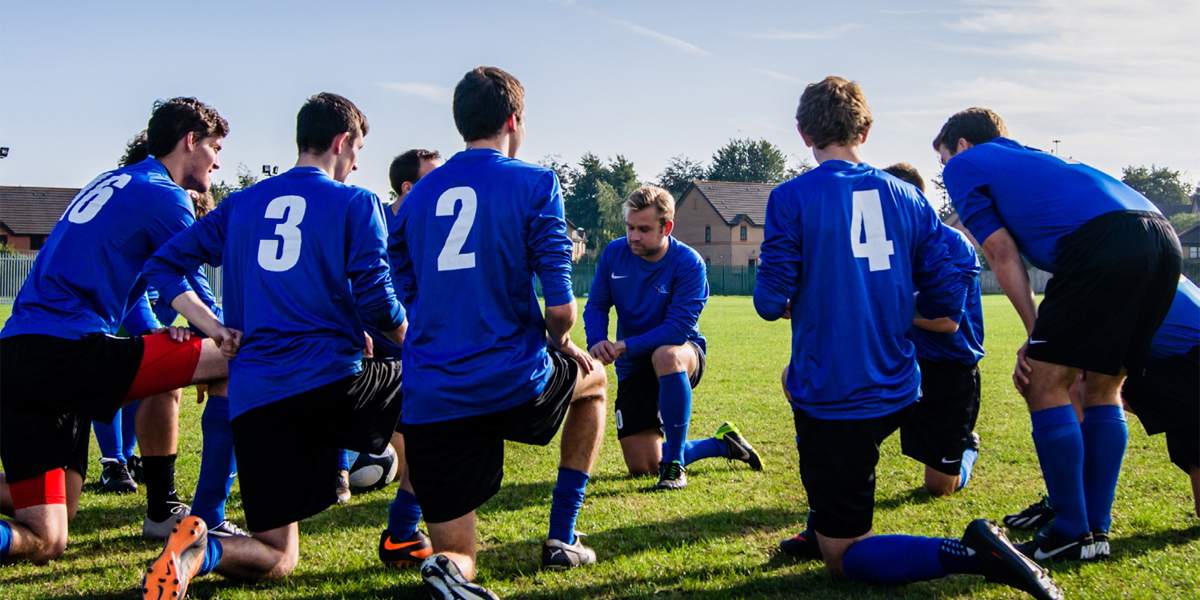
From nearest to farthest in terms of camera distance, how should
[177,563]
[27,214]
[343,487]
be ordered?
[177,563]
[343,487]
[27,214]

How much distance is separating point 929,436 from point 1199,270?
5569 cm

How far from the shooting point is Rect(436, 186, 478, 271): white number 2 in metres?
3.39

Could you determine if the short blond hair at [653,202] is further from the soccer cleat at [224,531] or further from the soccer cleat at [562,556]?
the soccer cleat at [224,531]

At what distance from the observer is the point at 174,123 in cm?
441

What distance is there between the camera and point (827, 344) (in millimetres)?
3459

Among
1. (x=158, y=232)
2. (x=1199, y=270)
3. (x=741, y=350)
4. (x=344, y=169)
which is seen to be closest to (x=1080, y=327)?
(x=344, y=169)

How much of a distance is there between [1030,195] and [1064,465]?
4.06 ft

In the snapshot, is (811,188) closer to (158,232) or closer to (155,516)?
(158,232)

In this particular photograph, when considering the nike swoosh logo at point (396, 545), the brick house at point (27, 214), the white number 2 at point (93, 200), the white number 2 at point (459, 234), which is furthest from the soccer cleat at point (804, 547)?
the brick house at point (27, 214)

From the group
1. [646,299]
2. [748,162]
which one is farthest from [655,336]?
[748,162]

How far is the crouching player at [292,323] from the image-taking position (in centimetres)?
357

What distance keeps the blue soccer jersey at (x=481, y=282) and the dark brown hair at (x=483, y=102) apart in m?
0.19

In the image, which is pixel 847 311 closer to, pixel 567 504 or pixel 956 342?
pixel 567 504

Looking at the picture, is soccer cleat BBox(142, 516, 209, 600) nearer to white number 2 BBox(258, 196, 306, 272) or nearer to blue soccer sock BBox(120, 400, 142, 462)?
white number 2 BBox(258, 196, 306, 272)
